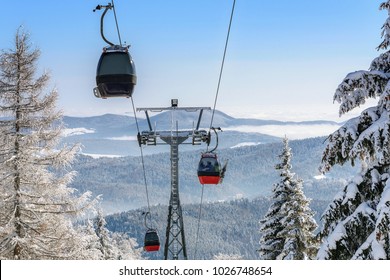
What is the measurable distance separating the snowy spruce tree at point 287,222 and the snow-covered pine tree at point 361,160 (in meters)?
13.1

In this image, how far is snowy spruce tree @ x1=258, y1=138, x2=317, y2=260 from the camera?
2131cm

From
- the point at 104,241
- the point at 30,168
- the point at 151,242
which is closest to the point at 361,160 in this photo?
the point at 30,168

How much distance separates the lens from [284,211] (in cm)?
2236

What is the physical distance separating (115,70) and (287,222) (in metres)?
14.6

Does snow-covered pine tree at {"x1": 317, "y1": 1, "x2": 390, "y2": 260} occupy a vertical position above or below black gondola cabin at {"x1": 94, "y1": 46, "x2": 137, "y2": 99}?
below

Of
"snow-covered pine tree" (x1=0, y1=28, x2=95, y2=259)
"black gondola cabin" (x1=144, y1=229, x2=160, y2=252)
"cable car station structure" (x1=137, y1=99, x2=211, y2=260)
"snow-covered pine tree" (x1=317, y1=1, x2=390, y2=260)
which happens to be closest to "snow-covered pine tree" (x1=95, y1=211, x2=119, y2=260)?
"black gondola cabin" (x1=144, y1=229, x2=160, y2=252)

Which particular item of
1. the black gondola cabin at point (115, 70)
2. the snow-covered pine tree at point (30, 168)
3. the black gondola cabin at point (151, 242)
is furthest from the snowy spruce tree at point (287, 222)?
the black gondola cabin at point (115, 70)

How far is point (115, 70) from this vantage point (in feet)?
29.8

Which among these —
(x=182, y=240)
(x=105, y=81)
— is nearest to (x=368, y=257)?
(x=105, y=81)

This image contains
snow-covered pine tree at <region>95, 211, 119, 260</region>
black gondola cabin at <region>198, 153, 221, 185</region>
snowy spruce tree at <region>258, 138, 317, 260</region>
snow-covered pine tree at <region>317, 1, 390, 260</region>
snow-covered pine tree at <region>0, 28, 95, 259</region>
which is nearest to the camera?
snow-covered pine tree at <region>317, 1, 390, 260</region>

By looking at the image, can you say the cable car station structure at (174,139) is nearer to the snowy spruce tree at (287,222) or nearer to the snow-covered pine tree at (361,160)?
the snowy spruce tree at (287,222)

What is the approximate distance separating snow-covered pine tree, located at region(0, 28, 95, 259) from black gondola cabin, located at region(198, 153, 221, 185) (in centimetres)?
400

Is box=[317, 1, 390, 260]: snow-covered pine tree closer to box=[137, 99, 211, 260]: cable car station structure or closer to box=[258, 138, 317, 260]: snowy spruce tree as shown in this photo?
box=[137, 99, 211, 260]: cable car station structure
